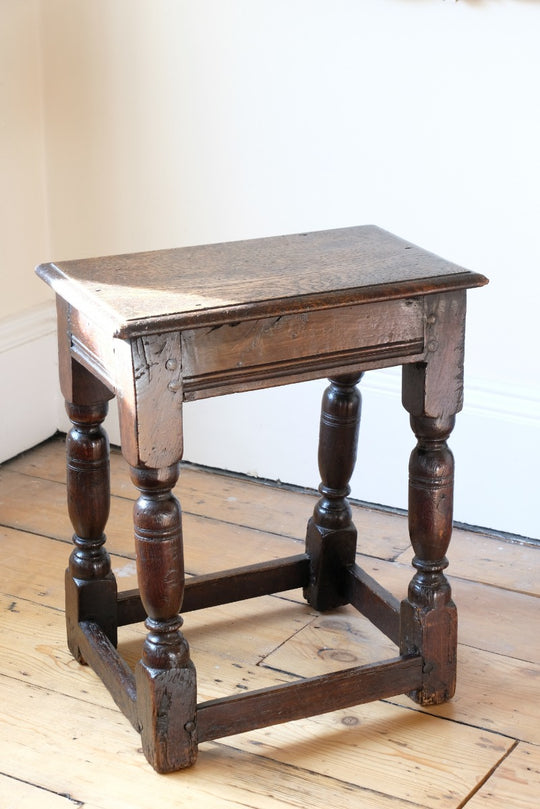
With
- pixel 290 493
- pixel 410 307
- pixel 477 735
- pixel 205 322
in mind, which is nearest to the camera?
pixel 205 322

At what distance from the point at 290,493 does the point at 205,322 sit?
40.5 inches

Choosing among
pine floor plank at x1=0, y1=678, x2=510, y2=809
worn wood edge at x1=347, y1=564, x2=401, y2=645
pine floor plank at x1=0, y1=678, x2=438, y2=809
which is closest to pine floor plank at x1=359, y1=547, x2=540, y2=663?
worn wood edge at x1=347, y1=564, x2=401, y2=645

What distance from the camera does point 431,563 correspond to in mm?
1580

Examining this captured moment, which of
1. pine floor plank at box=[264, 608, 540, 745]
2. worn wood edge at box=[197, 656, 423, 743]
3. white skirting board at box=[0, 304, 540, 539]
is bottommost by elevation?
pine floor plank at box=[264, 608, 540, 745]

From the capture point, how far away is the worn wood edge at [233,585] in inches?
68.3

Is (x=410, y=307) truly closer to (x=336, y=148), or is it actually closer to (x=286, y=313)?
(x=286, y=313)

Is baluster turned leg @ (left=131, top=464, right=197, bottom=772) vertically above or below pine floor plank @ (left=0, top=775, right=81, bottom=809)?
above

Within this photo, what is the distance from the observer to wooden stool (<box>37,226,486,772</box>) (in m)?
1.35

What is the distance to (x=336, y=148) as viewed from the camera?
2.11 metres

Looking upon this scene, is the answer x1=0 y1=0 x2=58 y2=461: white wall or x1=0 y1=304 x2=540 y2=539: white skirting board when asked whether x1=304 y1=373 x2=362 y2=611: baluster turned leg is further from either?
x1=0 y1=0 x2=58 y2=461: white wall

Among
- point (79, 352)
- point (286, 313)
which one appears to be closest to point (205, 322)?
point (286, 313)

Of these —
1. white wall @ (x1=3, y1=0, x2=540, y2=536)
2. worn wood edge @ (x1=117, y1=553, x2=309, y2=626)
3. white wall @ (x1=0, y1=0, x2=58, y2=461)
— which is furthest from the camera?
white wall @ (x1=0, y1=0, x2=58, y2=461)

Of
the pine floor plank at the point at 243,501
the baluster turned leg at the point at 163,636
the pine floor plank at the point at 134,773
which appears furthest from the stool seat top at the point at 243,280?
the pine floor plank at the point at 243,501

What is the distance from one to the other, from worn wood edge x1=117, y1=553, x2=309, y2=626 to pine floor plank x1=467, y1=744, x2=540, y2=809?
0.45 m
